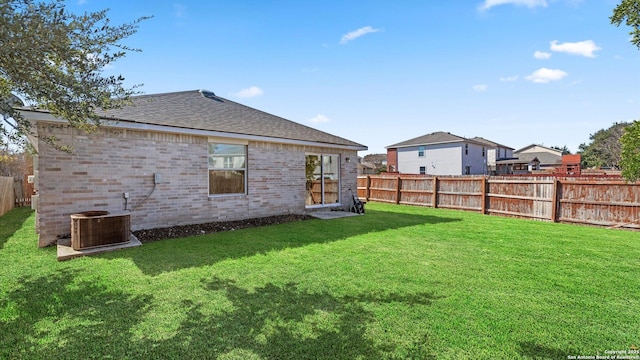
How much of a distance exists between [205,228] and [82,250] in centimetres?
291

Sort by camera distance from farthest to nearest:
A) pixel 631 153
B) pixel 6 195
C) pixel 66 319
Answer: pixel 6 195 → pixel 631 153 → pixel 66 319

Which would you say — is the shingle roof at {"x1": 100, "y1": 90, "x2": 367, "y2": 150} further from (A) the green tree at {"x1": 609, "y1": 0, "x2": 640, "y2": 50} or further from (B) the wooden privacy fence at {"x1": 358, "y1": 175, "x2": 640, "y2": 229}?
(A) the green tree at {"x1": 609, "y1": 0, "x2": 640, "y2": 50}

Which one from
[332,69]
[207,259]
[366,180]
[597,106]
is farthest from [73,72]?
[597,106]

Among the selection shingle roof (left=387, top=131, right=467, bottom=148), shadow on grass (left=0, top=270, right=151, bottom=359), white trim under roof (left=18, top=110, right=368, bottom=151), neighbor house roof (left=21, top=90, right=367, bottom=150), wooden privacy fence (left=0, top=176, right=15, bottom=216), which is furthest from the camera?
shingle roof (left=387, top=131, right=467, bottom=148)

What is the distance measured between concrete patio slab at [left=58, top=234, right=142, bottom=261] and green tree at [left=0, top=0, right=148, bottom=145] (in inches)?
107

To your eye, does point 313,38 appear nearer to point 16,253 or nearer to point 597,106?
point 16,253

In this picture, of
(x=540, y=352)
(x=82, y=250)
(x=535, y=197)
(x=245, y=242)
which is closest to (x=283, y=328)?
(x=540, y=352)

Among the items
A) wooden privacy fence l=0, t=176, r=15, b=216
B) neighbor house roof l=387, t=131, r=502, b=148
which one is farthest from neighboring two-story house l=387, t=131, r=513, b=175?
wooden privacy fence l=0, t=176, r=15, b=216

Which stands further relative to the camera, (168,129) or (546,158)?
(546,158)

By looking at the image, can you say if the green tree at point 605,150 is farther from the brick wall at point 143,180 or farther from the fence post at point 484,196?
the brick wall at point 143,180

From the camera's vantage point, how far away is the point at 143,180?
7816mm

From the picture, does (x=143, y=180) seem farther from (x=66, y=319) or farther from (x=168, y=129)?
(x=66, y=319)

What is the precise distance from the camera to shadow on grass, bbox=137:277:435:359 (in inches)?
107

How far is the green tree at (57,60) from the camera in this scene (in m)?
2.67
